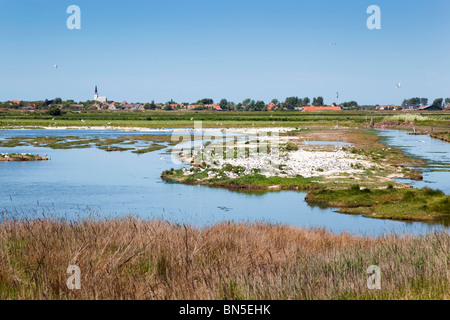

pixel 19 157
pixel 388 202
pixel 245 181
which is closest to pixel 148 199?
pixel 245 181

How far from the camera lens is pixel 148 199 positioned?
24703mm

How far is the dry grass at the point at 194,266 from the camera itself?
22.6ft

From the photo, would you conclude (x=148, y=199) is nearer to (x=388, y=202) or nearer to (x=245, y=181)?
(x=245, y=181)

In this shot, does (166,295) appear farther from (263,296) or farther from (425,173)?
(425,173)

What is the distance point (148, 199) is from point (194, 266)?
16.8 meters

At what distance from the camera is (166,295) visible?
6.86m

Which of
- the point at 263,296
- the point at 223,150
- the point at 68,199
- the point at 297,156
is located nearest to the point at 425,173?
the point at 297,156

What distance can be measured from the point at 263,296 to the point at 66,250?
392cm

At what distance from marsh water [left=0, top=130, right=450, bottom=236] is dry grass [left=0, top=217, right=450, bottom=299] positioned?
4.79 m

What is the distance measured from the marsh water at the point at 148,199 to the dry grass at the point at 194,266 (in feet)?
15.7
